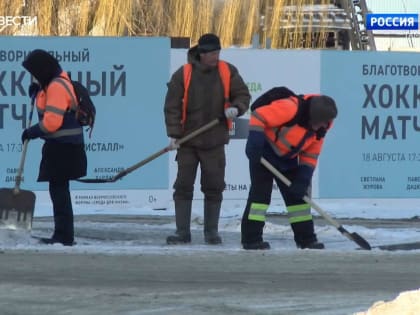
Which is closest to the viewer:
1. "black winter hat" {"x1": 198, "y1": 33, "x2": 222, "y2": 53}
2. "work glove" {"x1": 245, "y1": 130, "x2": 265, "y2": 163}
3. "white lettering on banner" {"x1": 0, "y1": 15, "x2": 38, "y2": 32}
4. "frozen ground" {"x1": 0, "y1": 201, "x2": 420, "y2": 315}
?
"frozen ground" {"x1": 0, "y1": 201, "x2": 420, "y2": 315}

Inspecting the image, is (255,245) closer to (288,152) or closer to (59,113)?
(288,152)

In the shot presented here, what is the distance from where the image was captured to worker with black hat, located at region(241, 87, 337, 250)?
8.87 metres

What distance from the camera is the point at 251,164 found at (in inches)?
Answer: 358

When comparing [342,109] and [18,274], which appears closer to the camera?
[18,274]

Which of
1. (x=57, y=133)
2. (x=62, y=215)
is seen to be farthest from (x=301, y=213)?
(x=57, y=133)

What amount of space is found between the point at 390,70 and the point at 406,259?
5183 mm

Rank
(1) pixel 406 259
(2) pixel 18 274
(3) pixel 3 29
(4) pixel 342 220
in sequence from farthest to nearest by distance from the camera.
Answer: (3) pixel 3 29 < (4) pixel 342 220 < (1) pixel 406 259 < (2) pixel 18 274

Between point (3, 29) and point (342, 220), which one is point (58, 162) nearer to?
point (342, 220)

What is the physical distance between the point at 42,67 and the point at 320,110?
247 cm

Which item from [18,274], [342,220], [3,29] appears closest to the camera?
[18,274]

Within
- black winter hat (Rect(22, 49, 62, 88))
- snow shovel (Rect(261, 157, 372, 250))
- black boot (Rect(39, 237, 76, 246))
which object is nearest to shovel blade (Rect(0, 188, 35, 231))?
black boot (Rect(39, 237, 76, 246))

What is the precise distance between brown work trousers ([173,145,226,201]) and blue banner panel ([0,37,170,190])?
352 centimetres

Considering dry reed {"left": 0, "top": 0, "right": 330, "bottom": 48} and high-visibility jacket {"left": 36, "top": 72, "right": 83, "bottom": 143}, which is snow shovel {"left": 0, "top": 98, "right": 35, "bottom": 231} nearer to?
high-visibility jacket {"left": 36, "top": 72, "right": 83, "bottom": 143}

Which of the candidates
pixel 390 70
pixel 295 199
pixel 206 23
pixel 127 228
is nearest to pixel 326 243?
pixel 295 199
